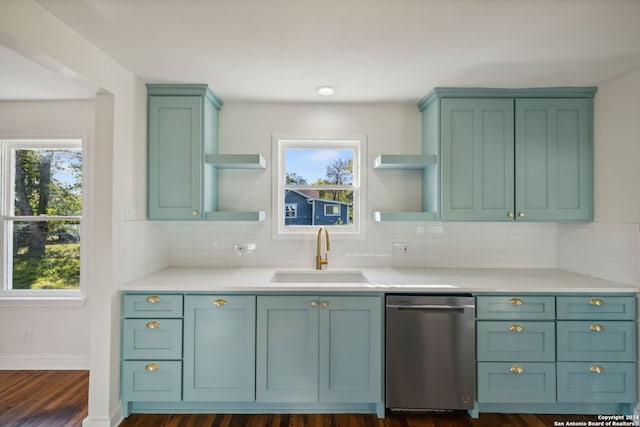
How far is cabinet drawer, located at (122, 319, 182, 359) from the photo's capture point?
7.96 ft

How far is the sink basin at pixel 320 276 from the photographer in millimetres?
3066

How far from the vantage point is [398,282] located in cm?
254

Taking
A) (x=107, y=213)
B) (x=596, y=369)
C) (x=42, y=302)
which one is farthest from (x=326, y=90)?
(x=42, y=302)

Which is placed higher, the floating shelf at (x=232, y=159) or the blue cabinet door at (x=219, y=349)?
the floating shelf at (x=232, y=159)

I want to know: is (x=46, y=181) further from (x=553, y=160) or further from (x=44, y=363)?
(x=553, y=160)

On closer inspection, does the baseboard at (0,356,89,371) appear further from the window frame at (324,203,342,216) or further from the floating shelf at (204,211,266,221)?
the window frame at (324,203,342,216)

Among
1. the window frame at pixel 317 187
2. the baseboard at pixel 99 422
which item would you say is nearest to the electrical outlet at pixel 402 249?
the window frame at pixel 317 187

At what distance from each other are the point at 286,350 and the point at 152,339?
2.91ft

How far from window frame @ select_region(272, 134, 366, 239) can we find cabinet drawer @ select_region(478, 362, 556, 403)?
139cm

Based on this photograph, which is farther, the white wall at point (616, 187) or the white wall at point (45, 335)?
the white wall at point (45, 335)

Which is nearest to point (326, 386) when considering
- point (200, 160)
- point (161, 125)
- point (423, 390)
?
point (423, 390)

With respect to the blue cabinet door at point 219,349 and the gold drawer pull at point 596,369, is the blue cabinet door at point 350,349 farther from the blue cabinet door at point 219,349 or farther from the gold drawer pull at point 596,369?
the gold drawer pull at point 596,369

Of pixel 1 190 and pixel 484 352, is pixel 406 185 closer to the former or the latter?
pixel 484 352

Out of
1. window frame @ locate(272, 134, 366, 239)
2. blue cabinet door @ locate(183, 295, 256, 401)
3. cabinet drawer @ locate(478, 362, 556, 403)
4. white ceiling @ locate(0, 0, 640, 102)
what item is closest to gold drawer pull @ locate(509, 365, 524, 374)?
cabinet drawer @ locate(478, 362, 556, 403)
